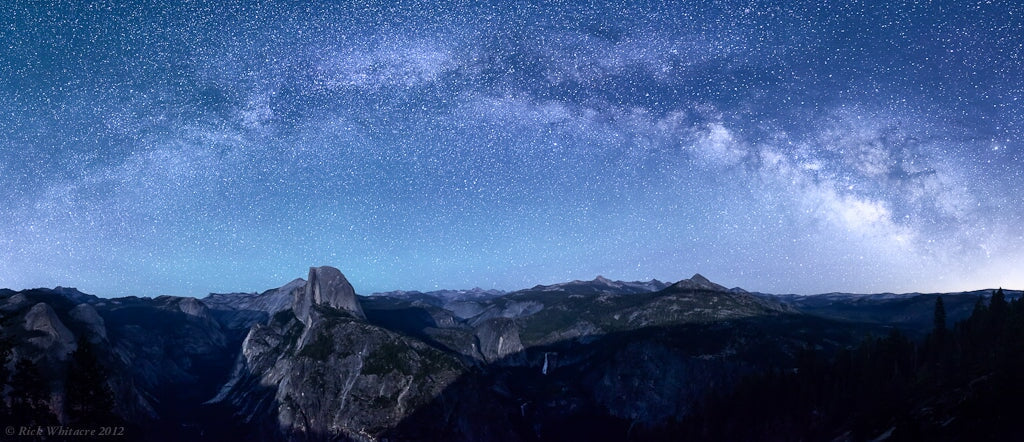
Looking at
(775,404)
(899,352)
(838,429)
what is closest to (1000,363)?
(838,429)

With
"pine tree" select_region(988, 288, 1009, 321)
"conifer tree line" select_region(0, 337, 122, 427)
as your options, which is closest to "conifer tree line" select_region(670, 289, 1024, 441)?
"pine tree" select_region(988, 288, 1009, 321)

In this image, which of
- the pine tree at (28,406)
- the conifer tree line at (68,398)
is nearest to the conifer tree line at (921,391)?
the conifer tree line at (68,398)

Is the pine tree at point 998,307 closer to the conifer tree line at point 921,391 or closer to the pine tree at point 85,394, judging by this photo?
the conifer tree line at point 921,391

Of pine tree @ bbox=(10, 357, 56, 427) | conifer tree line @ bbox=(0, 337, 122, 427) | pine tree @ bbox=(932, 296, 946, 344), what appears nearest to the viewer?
pine tree @ bbox=(10, 357, 56, 427)

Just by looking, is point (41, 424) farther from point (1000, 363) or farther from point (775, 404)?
point (775, 404)

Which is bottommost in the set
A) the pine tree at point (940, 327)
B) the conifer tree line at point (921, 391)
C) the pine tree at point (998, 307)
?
the conifer tree line at point (921, 391)

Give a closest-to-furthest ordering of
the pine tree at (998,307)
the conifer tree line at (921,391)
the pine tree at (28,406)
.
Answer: the pine tree at (28,406), the conifer tree line at (921,391), the pine tree at (998,307)

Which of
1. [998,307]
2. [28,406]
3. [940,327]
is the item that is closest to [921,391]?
[998,307]

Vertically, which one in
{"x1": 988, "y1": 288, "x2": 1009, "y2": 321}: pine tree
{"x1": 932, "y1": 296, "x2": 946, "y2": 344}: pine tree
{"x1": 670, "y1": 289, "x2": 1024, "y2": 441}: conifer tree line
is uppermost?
{"x1": 988, "y1": 288, "x2": 1009, "y2": 321}: pine tree

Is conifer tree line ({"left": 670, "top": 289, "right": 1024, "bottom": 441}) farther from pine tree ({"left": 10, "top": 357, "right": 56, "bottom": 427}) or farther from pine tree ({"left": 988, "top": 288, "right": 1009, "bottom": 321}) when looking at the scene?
pine tree ({"left": 10, "top": 357, "right": 56, "bottom": 427})
